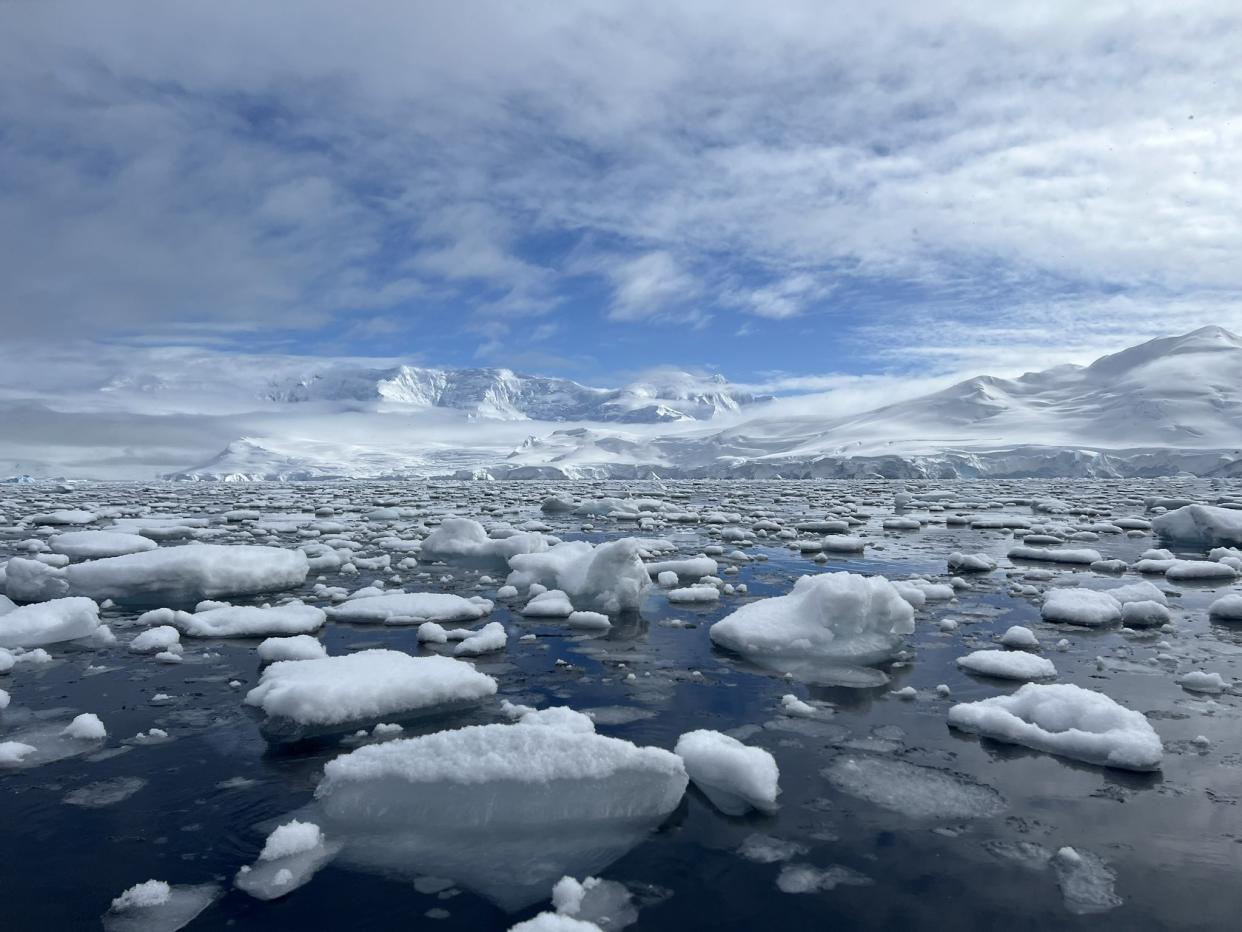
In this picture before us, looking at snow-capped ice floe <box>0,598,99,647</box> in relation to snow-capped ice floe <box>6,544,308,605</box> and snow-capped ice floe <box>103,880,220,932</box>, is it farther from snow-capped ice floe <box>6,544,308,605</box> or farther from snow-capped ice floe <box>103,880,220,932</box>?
snow-capped ice floe <box>103,880,220,932</box>

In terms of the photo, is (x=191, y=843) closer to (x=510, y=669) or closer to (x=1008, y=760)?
(x=510, y=669)

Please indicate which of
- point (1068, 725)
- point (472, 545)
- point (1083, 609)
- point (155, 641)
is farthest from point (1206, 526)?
point (155, 641)

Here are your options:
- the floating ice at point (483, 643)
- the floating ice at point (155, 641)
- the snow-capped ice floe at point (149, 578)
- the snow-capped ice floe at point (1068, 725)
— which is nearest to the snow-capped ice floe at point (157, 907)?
the floating ice at point (483, 643)

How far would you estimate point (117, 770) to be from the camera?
4531 millimetres

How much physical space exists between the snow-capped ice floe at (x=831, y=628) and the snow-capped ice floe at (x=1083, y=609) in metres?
2.32

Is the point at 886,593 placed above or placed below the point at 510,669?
above

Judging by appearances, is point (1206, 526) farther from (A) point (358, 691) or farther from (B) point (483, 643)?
(A) point (358, 691)

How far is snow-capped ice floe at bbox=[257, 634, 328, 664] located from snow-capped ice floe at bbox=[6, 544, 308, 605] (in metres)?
3.37

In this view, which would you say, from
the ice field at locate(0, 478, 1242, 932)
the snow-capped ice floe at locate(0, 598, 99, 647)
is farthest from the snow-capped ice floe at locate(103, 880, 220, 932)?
the snow-capped ice floe at locate(0, 598, 99, 647)

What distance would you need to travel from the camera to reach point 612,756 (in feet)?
13.2

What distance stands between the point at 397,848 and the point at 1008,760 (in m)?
3.70

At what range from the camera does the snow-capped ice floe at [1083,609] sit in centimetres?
823

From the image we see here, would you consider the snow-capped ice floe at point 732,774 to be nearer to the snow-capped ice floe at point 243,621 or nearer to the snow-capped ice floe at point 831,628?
the snow-capped ice floe at point 831,628

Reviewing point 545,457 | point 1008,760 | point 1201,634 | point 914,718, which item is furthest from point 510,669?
point 545,457
